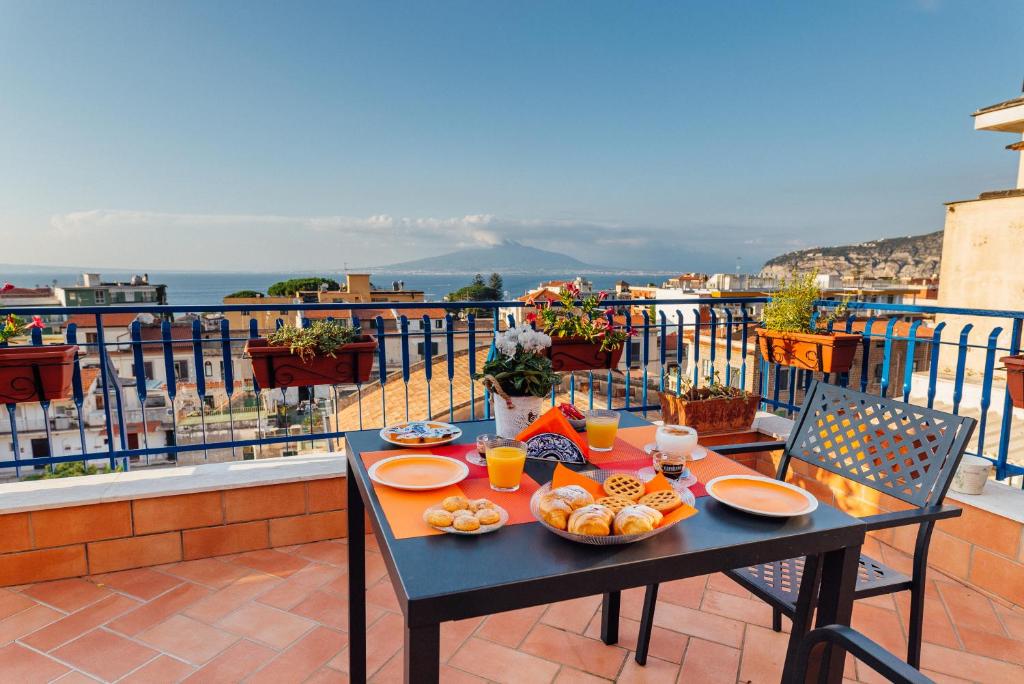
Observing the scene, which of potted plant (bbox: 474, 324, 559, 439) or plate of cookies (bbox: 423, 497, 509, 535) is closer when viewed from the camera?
plate of cookies (bbox: 423, 497, 509, 535)

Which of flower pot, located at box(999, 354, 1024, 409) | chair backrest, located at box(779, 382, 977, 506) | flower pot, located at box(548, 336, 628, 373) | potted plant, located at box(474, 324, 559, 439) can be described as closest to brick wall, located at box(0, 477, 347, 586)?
flower pot, located at box(548, 336, 628, 373)

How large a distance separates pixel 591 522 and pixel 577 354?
207 centimetres

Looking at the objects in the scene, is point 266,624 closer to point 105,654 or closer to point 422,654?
point 105,654

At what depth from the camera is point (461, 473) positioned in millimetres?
1252

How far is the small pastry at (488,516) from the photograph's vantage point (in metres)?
0.97

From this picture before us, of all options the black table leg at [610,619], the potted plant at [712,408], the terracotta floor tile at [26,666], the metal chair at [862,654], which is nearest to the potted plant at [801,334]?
the potted plant at [712,408]

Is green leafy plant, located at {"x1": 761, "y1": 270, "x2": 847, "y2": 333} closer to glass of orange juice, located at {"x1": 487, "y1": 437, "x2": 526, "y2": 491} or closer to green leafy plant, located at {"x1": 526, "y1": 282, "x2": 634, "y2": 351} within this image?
green leafy plant, located at {"x1": 526, "y1": 282, "x2": 634, "y2": 351}

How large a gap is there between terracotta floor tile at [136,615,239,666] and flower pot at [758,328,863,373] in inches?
122

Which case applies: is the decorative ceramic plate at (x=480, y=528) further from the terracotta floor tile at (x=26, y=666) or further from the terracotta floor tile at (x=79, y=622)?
the terracotta floor tile at (x=79, y=622)

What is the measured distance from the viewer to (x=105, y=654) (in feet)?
5.97

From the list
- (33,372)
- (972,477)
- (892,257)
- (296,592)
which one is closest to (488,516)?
(296,592)

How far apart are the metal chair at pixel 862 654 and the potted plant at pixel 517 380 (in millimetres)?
834

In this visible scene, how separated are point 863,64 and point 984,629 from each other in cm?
2840

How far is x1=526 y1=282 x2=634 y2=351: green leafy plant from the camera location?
9.61 feet
